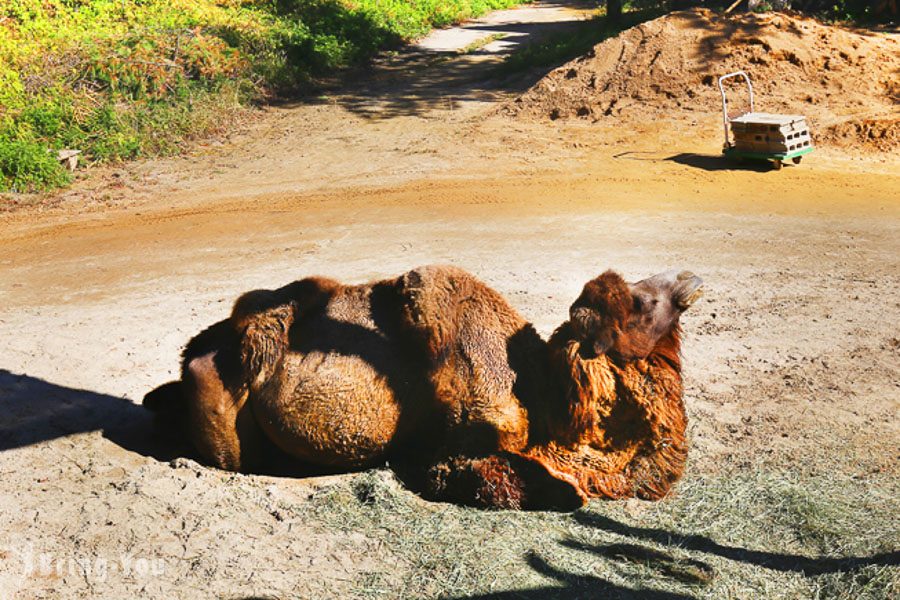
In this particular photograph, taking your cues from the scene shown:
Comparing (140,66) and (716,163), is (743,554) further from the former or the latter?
(140,66)

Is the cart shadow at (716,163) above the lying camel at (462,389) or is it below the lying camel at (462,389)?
above

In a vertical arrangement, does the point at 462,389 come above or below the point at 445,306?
below

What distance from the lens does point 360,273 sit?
9891 mm

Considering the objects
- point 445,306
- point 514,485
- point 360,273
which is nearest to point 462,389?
point 445,306

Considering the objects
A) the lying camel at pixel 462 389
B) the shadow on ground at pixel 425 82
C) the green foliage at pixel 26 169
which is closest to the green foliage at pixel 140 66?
the green foliage at pixel 26 169

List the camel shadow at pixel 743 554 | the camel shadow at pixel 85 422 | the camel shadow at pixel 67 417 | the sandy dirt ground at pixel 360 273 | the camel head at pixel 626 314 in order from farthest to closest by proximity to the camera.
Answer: the camel shadow at pixel 67 417 < the camel shadow at pixel 85 422 < the sandy dirt ground at pixel 360 273 < the camel head at pixel 626 314 < the camel shadow at pixel 743 554

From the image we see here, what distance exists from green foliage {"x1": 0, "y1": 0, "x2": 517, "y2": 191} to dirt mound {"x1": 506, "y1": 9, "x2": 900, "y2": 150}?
5.98 meters

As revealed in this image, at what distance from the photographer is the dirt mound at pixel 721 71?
52.8 ft

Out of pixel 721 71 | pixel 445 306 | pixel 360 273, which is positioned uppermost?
pixel 721 71

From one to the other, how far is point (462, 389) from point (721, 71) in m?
13.1

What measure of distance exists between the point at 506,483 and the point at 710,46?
1397 centimetres

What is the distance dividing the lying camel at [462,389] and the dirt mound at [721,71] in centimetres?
1170

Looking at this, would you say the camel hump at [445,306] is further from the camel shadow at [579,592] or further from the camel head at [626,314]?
the camel shadow at [579,592]

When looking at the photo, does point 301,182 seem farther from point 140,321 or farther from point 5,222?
point 140,321
